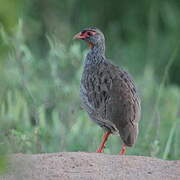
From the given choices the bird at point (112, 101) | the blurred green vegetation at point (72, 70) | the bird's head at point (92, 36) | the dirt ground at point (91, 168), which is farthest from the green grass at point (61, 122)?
the dirt ground at point (91, 168)

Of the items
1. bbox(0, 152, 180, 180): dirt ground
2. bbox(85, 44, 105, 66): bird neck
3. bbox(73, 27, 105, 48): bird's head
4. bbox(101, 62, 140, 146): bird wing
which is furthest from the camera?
bbox(73, 27, 105, 48): bird's head

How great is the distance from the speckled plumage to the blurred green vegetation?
50cm

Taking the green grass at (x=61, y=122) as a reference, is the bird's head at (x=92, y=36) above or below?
above

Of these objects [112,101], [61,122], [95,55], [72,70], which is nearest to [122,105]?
[112,101]

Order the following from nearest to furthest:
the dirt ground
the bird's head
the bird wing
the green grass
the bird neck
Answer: the dirt ground
the bird wing
the green grass
the bird neck
the bird's head

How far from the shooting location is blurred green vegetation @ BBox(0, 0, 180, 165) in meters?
7.18

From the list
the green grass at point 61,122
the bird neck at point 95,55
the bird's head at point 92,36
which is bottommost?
the green grass at point 61,122

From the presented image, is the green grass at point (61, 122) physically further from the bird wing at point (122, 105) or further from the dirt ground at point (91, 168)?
the dirt ground at point (91, 168)

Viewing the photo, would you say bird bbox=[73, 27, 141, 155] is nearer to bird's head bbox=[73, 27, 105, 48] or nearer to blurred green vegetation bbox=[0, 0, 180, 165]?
blurred green vegetation bbox=[0, 0, 180, 165]

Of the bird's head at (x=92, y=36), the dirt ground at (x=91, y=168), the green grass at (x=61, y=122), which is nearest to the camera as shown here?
the dirt ground at (x=91, y=168)

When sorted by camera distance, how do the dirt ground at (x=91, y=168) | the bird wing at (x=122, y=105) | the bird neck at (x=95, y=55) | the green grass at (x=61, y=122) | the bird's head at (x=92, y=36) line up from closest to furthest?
the dirt ground at (x=91, y=168) → the bird wing at (x=122, y=105) → the green grass at (x=61, y=122) → the bird neck at (x=95, y=55) → the bird's head at (x=92, y=36)

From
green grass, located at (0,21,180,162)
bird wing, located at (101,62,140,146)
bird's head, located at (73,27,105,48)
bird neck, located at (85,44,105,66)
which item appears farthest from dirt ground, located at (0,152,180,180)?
bird's head, located at (73,27,105,48)

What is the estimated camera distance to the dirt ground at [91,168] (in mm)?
4891

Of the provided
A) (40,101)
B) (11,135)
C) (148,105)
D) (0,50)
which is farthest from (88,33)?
(0,50)
